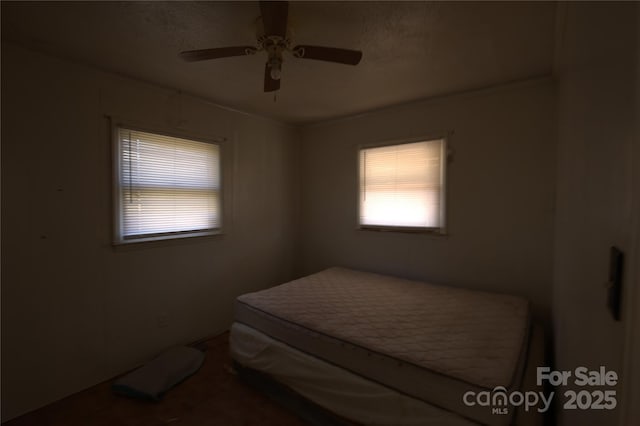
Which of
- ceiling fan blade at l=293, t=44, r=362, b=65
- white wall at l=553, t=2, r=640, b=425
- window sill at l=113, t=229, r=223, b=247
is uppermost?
ceiling fan blade at l=293, t=44, r=362, b=65

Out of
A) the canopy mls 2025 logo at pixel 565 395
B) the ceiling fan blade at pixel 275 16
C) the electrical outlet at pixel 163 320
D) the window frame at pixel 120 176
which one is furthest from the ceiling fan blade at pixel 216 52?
the electrical outlet at pixel 163 320

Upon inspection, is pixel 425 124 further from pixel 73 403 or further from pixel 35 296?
pixel 73 403

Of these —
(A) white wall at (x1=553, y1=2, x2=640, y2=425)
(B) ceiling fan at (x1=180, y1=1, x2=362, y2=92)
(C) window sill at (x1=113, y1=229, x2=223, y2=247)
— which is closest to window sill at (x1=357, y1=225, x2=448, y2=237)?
(A) white wall at (x1=553, y1=2, x2=640, y2=425)

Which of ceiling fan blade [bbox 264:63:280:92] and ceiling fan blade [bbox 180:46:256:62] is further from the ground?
ceiling fan blade [bbox 180:46:256:62]

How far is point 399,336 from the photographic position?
1810 mm

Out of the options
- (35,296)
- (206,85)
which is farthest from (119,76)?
(35,296)

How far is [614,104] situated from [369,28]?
1.45 m

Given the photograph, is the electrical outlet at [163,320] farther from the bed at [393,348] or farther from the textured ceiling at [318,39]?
the textured ceiling at [318,39]

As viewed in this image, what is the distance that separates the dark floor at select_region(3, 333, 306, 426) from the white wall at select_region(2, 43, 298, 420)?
127mm

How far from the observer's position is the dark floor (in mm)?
1877

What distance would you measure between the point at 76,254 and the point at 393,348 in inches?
96.1

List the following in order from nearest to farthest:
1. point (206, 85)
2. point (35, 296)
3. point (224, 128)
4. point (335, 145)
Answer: point (35, 296) < point (206, 85) < point (224, 128) < point (335, 145)

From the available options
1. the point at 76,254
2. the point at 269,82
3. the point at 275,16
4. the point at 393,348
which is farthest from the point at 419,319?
the point at 76,254

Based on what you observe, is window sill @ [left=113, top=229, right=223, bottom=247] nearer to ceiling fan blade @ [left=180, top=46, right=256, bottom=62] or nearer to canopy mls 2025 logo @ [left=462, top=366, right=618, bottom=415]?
ceiling fan blade @ [left=180, top=46, right=256, bottom=62]
